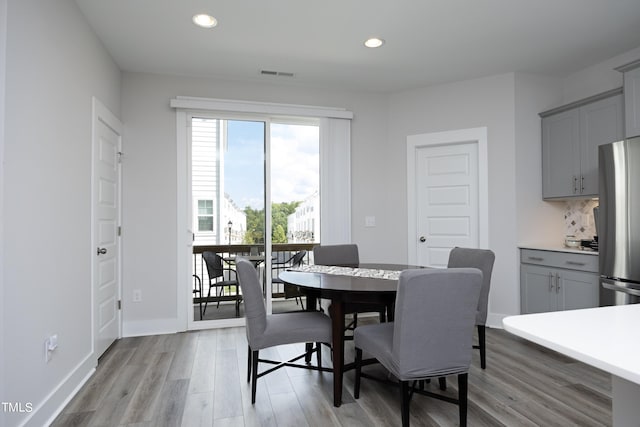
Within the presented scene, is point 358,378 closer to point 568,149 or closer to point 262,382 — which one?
point 262,382

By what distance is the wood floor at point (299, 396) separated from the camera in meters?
2.07

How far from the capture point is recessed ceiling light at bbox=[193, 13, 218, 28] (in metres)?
2.76

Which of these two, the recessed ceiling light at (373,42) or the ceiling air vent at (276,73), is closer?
the recessed ceiling light at (373,42)

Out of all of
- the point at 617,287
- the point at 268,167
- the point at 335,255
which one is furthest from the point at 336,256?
the point at 617,287

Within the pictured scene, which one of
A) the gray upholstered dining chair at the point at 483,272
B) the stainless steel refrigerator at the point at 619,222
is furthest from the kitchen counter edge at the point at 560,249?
the gray upholstered dining chair at the point at 483,272

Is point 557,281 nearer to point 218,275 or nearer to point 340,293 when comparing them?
point 340,293

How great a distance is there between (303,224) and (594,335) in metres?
4.69

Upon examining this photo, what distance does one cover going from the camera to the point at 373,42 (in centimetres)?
321

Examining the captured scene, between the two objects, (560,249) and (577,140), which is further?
(577,140)

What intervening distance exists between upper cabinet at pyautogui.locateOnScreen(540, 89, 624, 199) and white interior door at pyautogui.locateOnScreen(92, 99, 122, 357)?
171 inches

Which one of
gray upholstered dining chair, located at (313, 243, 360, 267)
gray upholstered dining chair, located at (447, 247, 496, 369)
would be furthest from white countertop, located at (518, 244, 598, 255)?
gray upholstered dining chair, located at (313, 243, 360, 267)

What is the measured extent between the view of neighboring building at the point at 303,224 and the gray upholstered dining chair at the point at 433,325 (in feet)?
11.1

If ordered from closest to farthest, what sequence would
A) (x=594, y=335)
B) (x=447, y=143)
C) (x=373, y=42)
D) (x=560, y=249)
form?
(x=594, y=335) → (x=373, y=42) → (x=560, y=249) → (x=447, y=143)

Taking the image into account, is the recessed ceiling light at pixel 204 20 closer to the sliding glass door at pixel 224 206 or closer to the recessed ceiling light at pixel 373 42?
the sliding glass door at pixel 224 206
